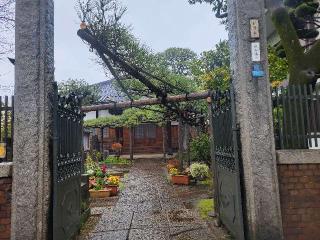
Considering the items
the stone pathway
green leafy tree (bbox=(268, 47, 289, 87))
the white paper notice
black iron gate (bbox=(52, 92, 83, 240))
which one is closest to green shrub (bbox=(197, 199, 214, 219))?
the stone pathway

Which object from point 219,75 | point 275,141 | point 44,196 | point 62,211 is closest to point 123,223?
point 62,211

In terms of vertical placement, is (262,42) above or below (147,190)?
above

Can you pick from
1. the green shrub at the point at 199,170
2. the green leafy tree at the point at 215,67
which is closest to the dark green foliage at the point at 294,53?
the green leafy tree at the point at 215,67

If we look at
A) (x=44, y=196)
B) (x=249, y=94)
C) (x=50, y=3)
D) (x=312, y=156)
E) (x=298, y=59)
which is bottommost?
(x=44, y=196)

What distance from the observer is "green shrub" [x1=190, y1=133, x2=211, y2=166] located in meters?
12.5

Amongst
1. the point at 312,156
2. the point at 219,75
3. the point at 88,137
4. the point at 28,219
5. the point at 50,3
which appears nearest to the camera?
the point at 28,219

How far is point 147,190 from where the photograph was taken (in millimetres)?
10922

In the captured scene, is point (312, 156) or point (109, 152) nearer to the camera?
point (312, 156)

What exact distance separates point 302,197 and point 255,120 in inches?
49.5

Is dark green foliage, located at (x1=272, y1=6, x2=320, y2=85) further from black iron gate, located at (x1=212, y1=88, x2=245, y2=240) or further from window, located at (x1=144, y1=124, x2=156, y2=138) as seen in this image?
window, located at (x1=144, y1=124, x2=156, y2=138)

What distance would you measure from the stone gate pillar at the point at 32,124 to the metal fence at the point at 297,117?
3310 mm

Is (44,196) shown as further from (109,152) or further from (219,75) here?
(109,152)

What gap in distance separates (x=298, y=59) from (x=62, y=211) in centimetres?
460

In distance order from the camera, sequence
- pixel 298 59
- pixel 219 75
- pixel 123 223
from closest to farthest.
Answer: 1. pixel 298 59
2. pixel 123 223
3. pixel 219 75
